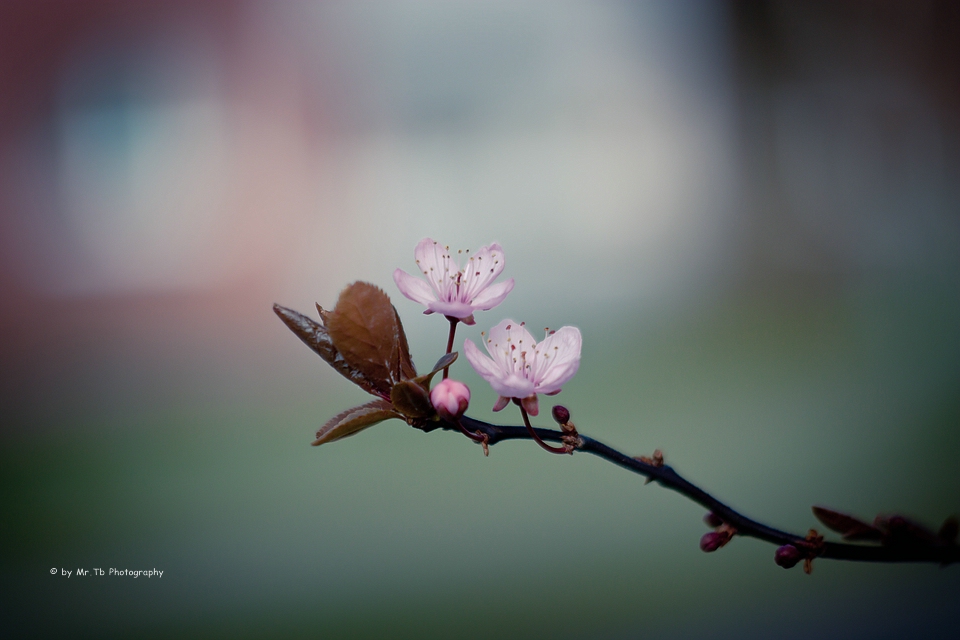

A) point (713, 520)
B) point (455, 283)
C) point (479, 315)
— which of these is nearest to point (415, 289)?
point (455, 283)

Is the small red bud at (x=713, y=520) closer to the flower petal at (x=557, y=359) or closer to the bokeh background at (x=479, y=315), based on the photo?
the flower petal at (x=557, y=359)

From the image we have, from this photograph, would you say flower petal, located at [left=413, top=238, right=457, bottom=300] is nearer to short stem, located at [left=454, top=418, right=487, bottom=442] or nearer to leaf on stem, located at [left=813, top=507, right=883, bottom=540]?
short stem, located at [left=454, top=418, right=487, bottom=442]

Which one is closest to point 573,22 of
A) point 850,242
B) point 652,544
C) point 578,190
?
point 578,190

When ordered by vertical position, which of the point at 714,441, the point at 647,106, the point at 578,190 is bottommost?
the point at 714,441

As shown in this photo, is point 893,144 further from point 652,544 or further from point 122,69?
point 122,69

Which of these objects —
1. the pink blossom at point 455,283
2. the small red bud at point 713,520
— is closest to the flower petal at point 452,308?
the pink blossom at point 455,283

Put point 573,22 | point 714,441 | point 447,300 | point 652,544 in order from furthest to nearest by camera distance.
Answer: point 573,22 < point 714,441 < point 652,544 < point 447,300

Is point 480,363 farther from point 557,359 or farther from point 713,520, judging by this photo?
point 713,520
